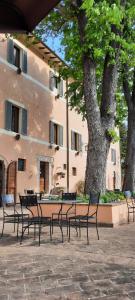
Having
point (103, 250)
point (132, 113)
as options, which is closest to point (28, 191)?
point (132, 113)

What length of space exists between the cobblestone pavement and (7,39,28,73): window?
1077 centimetres

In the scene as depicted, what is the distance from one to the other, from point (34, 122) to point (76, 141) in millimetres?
6358

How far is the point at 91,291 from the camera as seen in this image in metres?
3.78

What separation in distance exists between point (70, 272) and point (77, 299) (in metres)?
1.02

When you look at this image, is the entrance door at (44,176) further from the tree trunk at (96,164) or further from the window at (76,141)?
the tree trunk at (96,164)

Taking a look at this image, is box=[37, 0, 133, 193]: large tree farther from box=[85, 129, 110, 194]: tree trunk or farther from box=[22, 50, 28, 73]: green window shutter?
box=[22, 50, 28, 73]: green window shutter

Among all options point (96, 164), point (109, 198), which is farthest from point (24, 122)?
point (109, 198)

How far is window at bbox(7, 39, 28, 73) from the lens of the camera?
15782 millimetres

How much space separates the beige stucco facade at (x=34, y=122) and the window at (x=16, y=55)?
186 mm

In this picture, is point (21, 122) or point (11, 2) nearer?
point (11, 2)

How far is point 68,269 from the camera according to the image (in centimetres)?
472

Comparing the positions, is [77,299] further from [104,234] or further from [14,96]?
[14,96]

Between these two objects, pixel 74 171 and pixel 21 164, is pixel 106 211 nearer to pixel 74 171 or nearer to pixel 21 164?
pixel 21 164

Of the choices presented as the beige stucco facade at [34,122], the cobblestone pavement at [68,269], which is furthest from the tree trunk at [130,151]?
the cobblestone pavement at [68,269]
